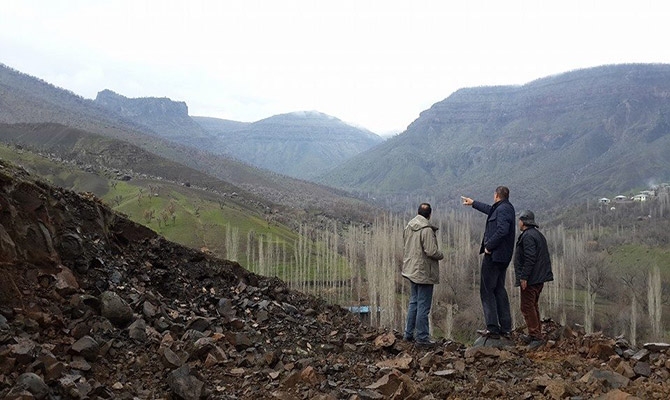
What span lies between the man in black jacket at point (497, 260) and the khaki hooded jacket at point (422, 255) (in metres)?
0.96

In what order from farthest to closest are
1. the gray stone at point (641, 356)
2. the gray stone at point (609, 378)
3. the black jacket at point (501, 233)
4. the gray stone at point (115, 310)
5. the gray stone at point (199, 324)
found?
the black jacket at point (501, 233)
the gray stone at point (199, 324)
the gray stone at point (641, 356)
the gray stone at point (115, 310)
the gray stone at point (609, 378)

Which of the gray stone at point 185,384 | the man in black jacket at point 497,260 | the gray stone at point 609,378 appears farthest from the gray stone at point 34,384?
the man in black jacket at point 497,260

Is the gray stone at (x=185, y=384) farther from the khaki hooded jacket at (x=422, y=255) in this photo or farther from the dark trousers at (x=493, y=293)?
the dark trousers at (x=493, y=293)

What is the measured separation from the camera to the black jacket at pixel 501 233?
33.3 feet

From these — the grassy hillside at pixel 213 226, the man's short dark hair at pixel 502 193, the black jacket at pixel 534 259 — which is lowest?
the grassy hillside at pixel 213 226

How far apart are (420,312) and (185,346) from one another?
4936 mm

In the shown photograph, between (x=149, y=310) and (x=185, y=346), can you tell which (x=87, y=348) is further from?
(x=149, y=310)

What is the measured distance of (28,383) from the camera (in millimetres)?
5633

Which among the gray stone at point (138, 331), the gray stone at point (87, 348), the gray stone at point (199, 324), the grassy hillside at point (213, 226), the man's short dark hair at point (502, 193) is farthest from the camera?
the grassy hillside at point (213, 226)

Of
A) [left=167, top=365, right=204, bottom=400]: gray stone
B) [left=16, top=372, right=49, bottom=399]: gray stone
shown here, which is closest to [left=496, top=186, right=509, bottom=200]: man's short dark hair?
[left=167, top=365, right=204, bottom=400]: gray stone

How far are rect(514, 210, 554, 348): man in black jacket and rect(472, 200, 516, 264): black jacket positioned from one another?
0.21m

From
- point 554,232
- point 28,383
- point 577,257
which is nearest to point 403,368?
point 28,383

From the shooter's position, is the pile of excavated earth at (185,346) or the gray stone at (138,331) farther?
the gray stone at (138,331)

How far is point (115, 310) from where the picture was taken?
8078 millimetres
